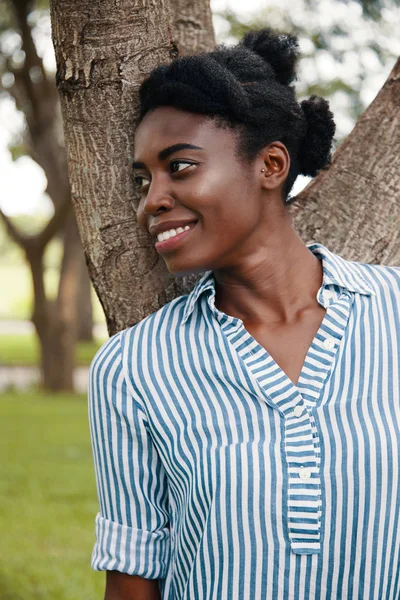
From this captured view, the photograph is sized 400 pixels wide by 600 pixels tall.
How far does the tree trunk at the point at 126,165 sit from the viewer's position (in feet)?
7.57

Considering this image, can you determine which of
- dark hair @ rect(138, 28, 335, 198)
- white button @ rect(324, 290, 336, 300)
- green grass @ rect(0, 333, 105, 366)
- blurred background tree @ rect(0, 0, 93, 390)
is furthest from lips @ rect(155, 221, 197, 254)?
green grass @ rect(0, 333, 105, 366)

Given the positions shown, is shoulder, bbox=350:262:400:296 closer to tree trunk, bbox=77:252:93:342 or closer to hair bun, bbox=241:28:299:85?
hair bun, bbox=241:28:299:85

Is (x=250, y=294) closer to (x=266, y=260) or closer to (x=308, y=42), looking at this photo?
(x=266, y=260)

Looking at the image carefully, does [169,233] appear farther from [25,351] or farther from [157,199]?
[25,351]

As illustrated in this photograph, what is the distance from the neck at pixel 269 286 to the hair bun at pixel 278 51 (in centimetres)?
42

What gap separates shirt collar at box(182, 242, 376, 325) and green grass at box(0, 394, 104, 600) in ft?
9.10

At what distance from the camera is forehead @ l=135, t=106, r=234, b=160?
6.66ft

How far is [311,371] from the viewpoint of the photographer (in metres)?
1.98

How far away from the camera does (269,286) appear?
7.12ft

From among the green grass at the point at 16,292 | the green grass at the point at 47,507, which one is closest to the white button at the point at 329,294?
the green grass at the point at 47,507

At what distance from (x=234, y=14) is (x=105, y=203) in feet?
25.3

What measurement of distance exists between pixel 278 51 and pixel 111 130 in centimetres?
49

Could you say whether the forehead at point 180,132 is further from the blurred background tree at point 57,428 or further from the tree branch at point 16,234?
the tree branch at point 16,234

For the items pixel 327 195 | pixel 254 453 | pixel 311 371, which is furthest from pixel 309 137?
pixel 254 453
